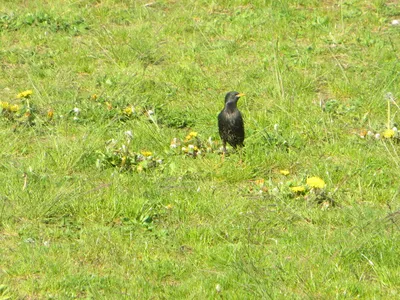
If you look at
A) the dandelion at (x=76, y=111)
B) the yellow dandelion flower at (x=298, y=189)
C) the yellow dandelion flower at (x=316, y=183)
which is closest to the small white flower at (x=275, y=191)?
the yellow dandelion flower at (x=298, y=189)

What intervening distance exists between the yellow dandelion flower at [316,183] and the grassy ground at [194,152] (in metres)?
0.08

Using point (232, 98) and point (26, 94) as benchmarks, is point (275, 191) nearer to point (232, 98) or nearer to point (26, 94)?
point (232, 98)

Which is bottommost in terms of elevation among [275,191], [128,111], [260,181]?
[128,111]

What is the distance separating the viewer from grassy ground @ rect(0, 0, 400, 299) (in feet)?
18.8

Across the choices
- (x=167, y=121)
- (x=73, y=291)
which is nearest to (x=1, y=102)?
(x=167, y=121)

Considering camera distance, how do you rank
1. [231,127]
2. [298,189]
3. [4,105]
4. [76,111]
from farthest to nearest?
[76,111]
[4,105]
[231,127]
[298,189]

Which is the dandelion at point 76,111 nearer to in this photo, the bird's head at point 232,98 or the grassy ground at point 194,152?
the grassy ground at point 194,152

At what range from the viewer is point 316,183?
664cm

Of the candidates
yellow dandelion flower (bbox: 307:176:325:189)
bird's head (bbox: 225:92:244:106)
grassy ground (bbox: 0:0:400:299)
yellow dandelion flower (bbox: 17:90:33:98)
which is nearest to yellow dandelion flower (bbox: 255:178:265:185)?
grassy ground (bbox: 0:0:400:299)

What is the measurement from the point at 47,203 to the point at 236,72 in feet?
12.9

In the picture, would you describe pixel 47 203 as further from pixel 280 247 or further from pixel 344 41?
pixel 344 41

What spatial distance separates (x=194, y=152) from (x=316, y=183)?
149 cm

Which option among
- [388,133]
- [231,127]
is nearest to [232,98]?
[231,127]

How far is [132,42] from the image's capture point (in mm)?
10320
